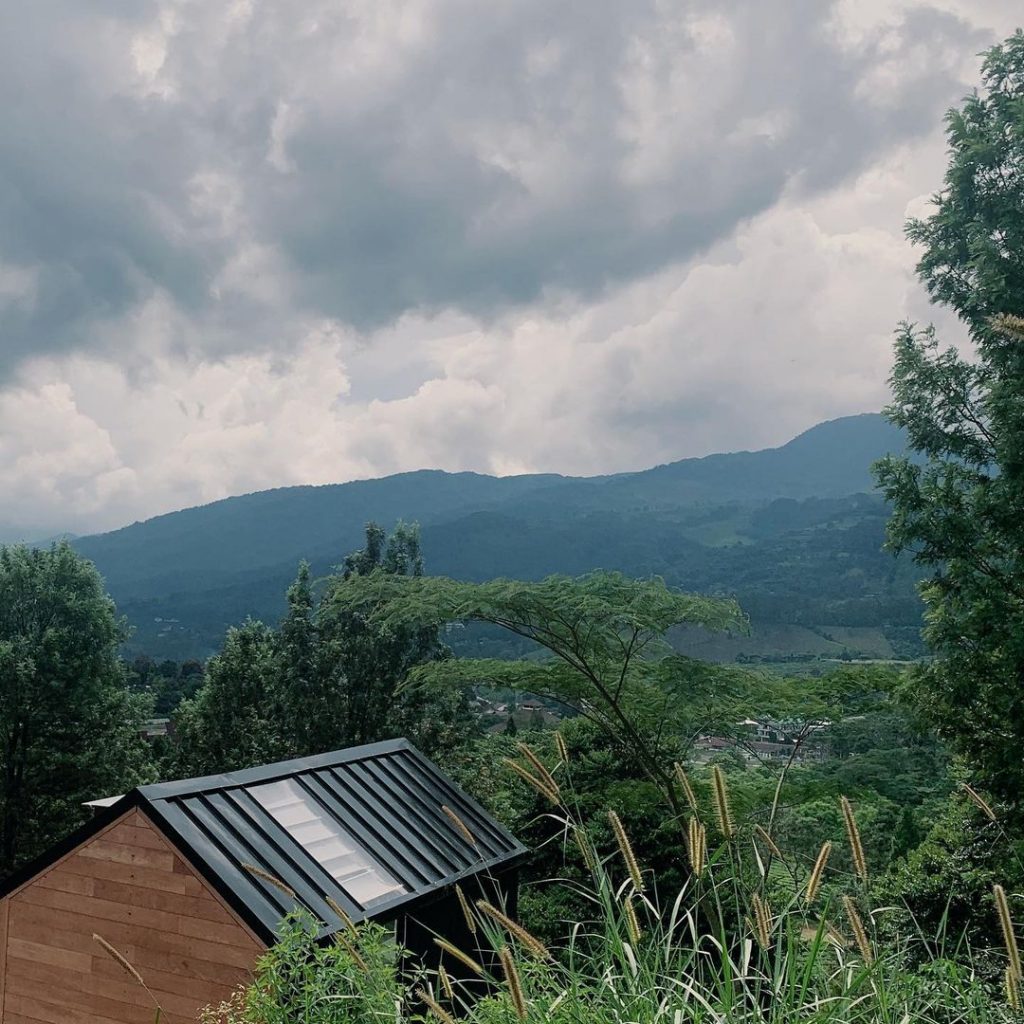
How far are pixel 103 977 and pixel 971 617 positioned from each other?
877 cm

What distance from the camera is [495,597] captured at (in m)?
9.36

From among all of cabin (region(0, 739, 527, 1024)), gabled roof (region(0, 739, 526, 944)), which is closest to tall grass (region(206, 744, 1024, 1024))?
gabled roof (region(0, 739, 526, 944))

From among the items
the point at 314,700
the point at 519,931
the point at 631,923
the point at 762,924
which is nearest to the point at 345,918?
the point at 519,931

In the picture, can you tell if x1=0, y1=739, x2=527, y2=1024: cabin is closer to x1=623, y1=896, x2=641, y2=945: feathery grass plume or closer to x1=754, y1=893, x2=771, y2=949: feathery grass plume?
x1=623, y1=896, x2=641, y2=945: feathery grass plume

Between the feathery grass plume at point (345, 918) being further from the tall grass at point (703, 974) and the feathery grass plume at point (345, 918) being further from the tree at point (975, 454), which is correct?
the tree at point (975, 454)

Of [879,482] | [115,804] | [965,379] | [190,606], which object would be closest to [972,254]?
[965,379]

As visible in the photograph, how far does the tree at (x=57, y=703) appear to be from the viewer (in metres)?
17.8

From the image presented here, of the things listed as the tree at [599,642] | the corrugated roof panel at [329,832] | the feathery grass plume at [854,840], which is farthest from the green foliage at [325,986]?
the tree at [599,642]

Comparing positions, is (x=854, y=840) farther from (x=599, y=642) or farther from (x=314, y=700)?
(x=314, y=700)

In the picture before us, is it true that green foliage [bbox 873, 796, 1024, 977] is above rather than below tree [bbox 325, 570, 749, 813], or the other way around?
below

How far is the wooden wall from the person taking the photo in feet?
19.6

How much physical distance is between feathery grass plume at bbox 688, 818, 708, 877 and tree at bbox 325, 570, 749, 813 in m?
6.50

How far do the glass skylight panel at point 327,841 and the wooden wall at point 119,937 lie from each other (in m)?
1.03

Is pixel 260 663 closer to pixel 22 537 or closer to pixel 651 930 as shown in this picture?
pixel 22 537
